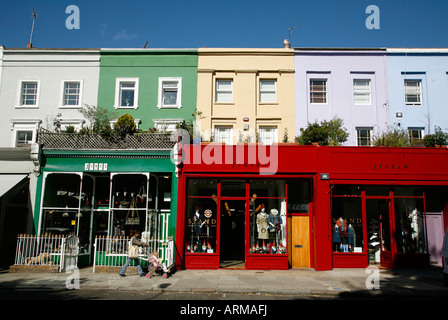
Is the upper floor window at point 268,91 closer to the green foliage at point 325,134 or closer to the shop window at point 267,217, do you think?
the green foliage at point 325,134

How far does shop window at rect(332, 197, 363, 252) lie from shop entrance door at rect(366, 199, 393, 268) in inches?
22.3

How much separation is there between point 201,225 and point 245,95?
7933mm

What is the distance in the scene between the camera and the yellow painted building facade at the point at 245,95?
59.4ft

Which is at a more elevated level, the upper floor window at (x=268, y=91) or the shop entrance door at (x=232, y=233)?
the upper floor window at (x=268, y=91)

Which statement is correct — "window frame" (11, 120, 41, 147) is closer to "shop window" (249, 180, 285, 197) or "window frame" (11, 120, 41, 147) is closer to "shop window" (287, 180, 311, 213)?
"shop window" (249, 180, 285, 197)

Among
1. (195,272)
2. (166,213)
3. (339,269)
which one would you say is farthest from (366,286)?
(166,213)

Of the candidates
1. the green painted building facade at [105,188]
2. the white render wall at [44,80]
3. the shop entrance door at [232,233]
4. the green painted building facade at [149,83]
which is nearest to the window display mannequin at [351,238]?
the shop entrance door at [232,233]

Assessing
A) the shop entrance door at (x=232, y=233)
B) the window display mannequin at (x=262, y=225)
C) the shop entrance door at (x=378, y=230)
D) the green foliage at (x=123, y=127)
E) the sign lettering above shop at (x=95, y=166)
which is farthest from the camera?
the green foliage at (x=123, y=127)

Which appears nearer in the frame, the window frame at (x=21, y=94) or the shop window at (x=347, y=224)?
the shop window at (x=347, y=224)

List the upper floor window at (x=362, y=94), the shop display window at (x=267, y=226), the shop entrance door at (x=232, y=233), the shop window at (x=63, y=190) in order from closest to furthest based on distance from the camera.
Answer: the shop display window at (x=267, y=226), the shop entrance door at (x=232, y=233), the shop window at (x=63, y=190), the upper floor window at (x=362, y=94)

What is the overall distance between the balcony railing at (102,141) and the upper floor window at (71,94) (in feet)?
13.8

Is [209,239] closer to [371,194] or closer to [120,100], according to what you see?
[371,194]

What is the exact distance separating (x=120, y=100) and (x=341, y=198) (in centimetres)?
1276

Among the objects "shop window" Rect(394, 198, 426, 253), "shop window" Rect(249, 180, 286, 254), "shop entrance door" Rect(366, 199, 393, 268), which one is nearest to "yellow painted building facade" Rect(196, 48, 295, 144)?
"shop window" Rect(249, 180, 286, 254)
